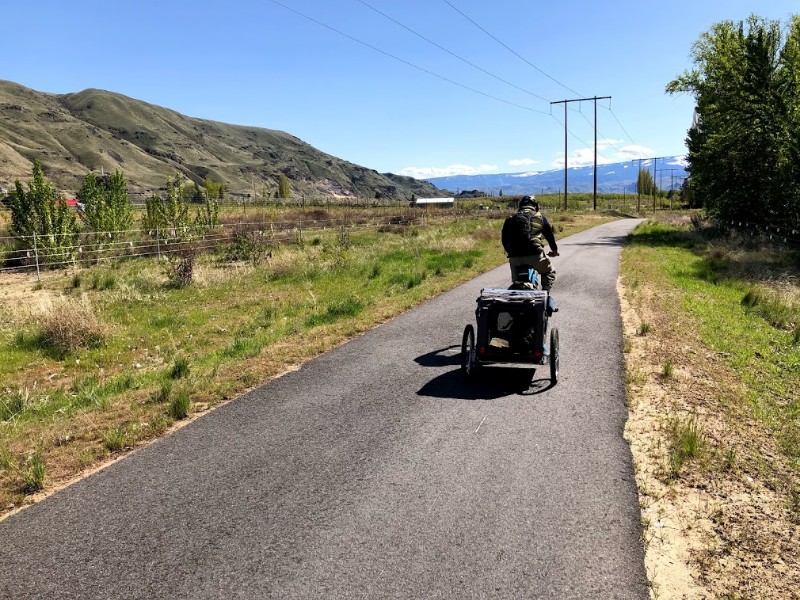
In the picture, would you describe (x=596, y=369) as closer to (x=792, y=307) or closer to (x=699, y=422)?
(x=699, y=422)

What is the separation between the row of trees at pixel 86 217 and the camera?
72.9 feet

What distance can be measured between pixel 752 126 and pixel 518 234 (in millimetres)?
25165

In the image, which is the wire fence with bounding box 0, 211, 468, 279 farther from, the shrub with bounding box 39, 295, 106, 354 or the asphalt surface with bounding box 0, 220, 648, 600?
the asphalt surface with bounding box 0, 220, 648, 600

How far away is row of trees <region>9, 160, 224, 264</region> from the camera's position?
2223 centimetres

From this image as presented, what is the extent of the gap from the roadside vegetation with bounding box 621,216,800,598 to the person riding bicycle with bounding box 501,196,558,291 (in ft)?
6.71

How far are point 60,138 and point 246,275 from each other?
20910 cm

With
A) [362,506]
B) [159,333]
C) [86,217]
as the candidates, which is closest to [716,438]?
[362,506]

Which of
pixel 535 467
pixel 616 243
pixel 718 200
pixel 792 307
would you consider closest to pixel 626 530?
pixel 535 467

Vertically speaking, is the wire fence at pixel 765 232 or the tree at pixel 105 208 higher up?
the tree at pixel 105 208

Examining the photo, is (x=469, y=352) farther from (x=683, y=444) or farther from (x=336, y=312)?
(x=336, y=312)

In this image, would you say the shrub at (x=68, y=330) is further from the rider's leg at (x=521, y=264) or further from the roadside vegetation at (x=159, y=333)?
the rider's leg at (x=521, y=264)

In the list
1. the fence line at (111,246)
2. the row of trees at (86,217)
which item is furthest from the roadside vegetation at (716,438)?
the row of trees at (86,217)

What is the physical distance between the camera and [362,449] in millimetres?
5125

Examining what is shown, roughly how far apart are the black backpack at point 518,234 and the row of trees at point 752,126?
71.2ft
